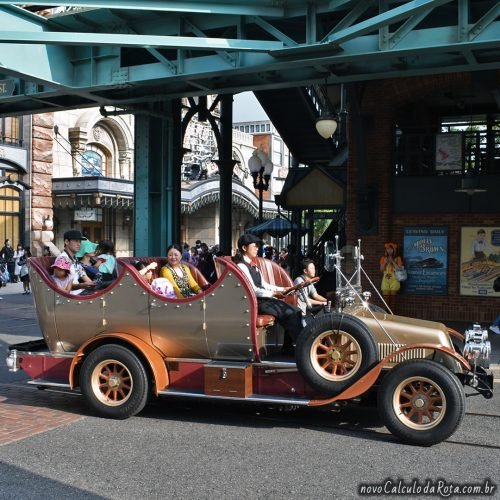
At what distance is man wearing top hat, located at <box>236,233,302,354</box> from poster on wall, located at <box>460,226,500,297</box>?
7.53 m

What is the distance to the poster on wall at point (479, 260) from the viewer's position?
13.8 meters

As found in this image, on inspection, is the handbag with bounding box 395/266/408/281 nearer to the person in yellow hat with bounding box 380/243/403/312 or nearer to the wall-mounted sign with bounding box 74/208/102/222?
the person in yellow hat with bounding box 380/243/403/312

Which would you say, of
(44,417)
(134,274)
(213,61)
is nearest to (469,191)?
(213,61)

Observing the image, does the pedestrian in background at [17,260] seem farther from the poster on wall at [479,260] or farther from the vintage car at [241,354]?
the vintage car at [241,354]

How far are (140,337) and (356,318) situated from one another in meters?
2.27

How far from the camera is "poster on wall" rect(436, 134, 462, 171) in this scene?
46.6 feet

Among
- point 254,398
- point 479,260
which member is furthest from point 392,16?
point 479,260

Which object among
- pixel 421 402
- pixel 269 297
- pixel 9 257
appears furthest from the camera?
pixel 9 257

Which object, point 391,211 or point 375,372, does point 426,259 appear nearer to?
point 391,211

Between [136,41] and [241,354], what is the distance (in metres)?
4.56

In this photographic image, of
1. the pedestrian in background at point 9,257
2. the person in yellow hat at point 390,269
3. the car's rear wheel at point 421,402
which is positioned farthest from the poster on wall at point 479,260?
the pedestrian in background at point 9,257

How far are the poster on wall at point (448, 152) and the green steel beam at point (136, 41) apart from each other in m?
6.58

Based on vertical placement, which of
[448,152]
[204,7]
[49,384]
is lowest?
[49,384]

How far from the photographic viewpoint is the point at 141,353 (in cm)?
685
